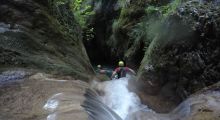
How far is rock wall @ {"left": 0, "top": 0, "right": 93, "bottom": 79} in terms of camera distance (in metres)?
9.02

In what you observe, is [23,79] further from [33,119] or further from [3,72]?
[33,119]

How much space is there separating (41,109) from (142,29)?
15.0 m

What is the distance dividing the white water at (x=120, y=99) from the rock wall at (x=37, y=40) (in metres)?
1.34

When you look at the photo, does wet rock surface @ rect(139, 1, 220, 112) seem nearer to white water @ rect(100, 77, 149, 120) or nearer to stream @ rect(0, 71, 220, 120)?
white water @ rect(100, 77, 149, 120)

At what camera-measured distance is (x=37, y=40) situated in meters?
10.3

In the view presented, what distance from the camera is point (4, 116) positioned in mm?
5637

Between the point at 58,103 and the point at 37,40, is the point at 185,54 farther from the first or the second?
the point at 58,103

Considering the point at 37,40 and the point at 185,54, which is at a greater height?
the point at 37,40

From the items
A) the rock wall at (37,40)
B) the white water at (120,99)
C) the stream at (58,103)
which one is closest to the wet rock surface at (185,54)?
the white water at (120,99)

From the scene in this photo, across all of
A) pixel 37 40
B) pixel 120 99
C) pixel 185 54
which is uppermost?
pixel 37 40

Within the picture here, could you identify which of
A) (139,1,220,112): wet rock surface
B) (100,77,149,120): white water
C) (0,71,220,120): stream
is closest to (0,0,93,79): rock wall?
(0,71,220,120): stream

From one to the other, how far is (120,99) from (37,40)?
4.37m

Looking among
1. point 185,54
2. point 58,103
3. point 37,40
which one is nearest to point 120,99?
point 185,54

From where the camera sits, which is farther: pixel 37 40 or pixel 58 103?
pixel 37 40
